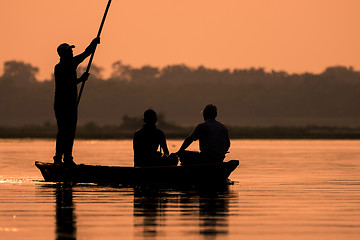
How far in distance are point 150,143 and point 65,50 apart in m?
2.55

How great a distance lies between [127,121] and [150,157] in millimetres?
105763

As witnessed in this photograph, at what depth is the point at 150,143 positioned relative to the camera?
65.7 feet

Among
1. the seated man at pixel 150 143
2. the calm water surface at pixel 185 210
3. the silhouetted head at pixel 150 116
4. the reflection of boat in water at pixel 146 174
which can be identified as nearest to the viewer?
the calm water surface at pixel 185 210

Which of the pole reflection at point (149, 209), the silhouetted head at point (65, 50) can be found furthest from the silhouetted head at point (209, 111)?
the silhouetted head at point (65, 50)

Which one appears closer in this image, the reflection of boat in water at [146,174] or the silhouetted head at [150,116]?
the reflection of boat in water at [146,174]

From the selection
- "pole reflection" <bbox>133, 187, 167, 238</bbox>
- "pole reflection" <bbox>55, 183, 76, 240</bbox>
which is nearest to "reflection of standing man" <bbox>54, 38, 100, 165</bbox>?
"pole reflection" <bbox>55, 183, 76, 240</bbox>

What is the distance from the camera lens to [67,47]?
21.0 metres

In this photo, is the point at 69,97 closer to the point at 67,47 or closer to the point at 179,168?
the point at 67,47

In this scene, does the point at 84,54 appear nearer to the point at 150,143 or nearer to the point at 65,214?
the point at 150,143

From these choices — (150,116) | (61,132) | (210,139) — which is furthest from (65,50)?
(210,139)

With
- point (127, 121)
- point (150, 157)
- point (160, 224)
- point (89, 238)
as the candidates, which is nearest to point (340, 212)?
point (160, 224)

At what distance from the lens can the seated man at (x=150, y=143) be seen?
1995cm

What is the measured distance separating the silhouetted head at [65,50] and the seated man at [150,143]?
2.10 meters

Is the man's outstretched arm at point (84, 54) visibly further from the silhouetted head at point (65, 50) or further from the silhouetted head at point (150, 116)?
the silhouetted head at point (150, 116)
